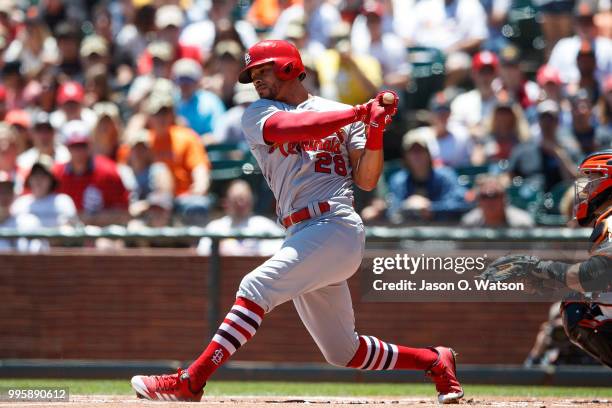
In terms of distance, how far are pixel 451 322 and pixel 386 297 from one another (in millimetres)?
1362

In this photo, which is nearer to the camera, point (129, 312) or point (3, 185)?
point (129, 312)

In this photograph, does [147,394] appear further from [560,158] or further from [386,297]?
[560,158]

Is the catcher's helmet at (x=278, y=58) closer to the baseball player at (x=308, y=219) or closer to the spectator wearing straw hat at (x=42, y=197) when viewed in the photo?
the baseball player at (x=308, y=219)

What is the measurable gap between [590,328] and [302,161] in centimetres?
161

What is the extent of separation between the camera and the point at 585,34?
1127 cm

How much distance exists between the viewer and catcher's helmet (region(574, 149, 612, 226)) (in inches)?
219

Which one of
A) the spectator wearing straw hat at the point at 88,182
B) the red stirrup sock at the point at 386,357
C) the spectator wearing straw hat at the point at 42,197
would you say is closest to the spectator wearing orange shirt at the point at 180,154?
the spectator wearing straw hat at the point at 88,182

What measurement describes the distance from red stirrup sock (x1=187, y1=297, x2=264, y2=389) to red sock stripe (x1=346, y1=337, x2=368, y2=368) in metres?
0.60

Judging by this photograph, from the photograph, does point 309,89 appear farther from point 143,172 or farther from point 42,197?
point 42,197

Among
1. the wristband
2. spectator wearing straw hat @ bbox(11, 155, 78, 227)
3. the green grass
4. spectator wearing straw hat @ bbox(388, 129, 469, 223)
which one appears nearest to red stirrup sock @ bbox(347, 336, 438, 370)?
the wristband

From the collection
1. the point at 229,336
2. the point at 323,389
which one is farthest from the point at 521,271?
the point at 323,389

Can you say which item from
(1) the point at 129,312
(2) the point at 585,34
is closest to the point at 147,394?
(1) the point at 129,312

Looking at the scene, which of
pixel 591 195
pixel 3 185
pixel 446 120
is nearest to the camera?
pixel 591 195

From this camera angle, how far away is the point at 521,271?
548cm
